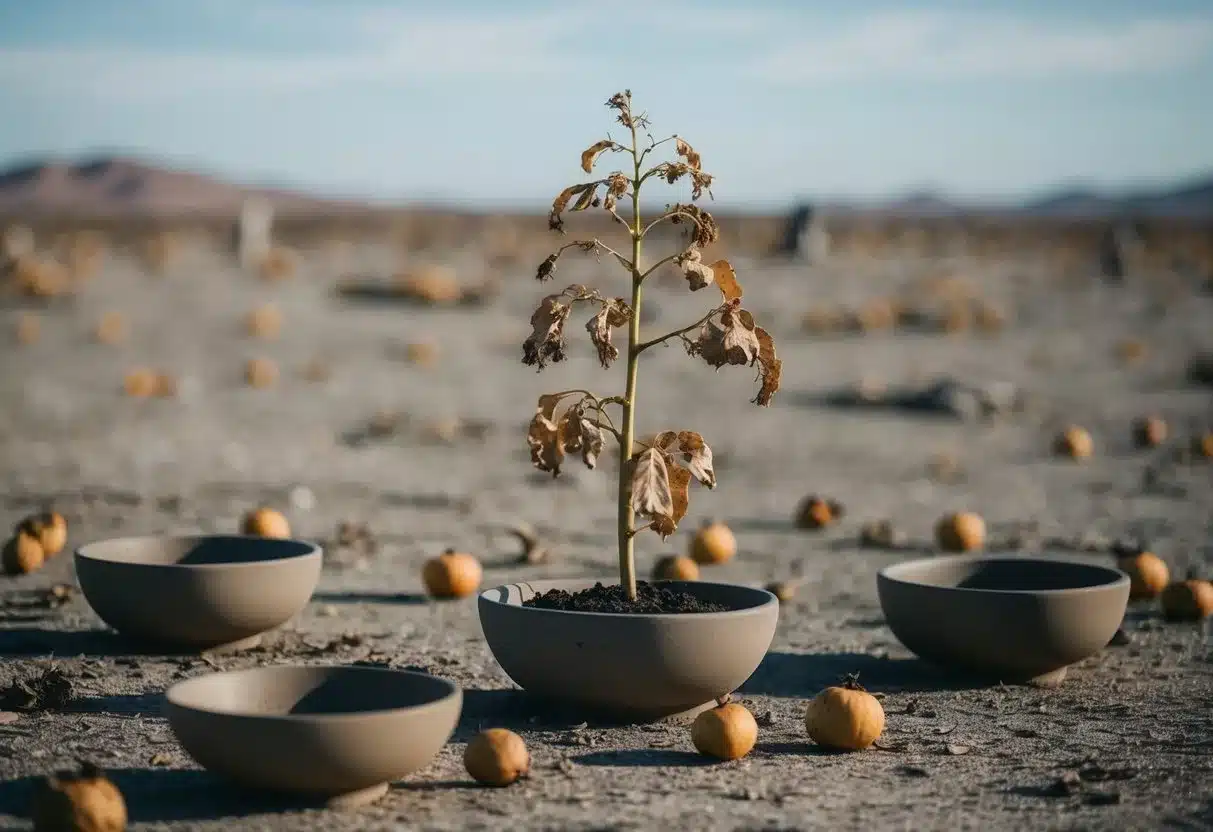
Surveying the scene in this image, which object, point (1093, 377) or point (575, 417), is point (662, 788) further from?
point (1093, 377)

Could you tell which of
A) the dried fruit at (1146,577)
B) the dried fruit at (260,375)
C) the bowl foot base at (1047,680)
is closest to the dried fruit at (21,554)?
the bowl foot base at (1047,680)

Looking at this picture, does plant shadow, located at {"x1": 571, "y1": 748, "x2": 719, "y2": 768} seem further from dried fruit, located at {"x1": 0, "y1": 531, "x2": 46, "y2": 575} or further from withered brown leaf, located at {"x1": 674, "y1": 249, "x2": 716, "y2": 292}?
dried fruit, located at {"x1": 0, "y1": 531, "x2": 46, "y2": 575}

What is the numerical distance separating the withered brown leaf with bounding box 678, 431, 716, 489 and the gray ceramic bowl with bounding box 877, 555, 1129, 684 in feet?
4.81

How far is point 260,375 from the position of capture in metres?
20.7

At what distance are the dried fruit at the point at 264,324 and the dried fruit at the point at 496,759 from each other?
2017cm

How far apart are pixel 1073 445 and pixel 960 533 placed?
20.4 feet

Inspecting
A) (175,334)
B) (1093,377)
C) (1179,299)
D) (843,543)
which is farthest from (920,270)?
(843,543)

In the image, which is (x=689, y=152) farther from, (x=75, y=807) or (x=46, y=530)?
(x=46, y=530)

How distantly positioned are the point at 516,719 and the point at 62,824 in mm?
2224

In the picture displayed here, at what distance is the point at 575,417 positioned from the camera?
6066 mm

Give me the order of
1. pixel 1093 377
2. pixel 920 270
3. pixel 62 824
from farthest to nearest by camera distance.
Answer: pixel 920 270 → pixel 1093 377 → pixel 62 824

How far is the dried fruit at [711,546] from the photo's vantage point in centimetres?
Result: 1041

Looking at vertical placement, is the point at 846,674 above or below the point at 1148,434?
below

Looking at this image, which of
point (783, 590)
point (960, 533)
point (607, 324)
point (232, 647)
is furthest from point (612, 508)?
point (607, 324)
